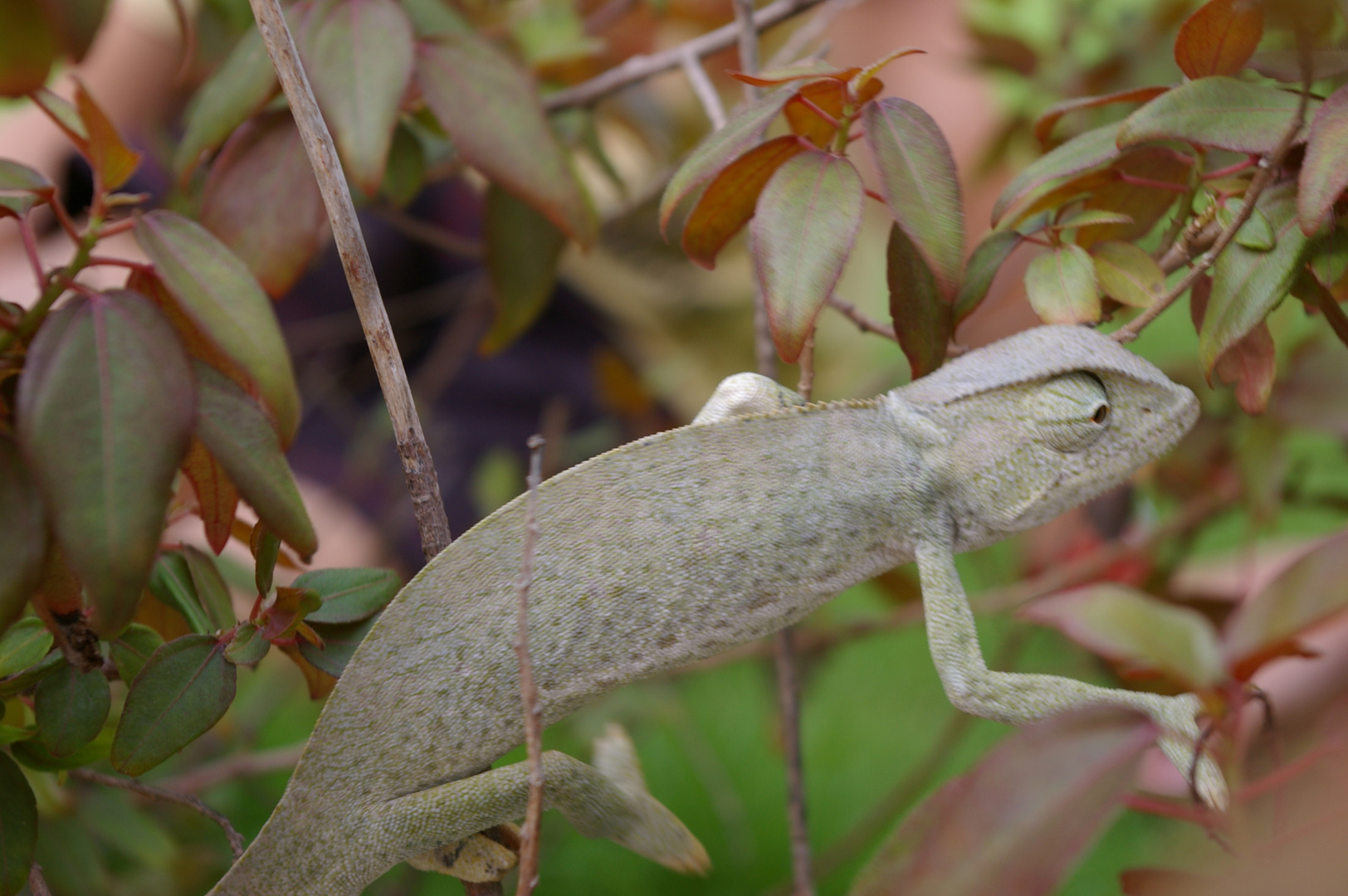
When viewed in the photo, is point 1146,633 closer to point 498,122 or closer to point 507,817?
point 507,817

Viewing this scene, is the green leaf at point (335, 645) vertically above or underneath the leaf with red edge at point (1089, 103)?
underneath

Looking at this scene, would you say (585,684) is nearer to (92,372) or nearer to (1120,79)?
(92,372)

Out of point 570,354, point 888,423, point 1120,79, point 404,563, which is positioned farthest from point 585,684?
point 570,354

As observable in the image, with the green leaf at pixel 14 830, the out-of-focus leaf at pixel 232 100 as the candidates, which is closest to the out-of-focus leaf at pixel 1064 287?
the out-of-focus leaf at pixel 232 100

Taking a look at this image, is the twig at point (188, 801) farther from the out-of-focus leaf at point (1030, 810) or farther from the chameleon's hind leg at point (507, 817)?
the out-of-focus leaf at point (1030, 810)

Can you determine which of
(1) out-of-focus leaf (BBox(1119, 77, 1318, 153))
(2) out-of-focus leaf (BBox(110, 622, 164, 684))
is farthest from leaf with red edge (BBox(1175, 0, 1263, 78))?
(2) out-of-focus leaf (BBox(110, 622, 164, 684))

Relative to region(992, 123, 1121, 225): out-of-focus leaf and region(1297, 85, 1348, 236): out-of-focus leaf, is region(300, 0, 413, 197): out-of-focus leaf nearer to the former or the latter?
region(992, 123, 1121, 225): out-of-focus leaf
